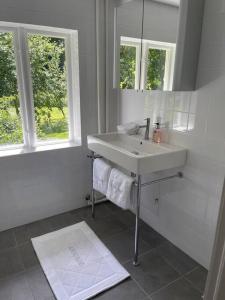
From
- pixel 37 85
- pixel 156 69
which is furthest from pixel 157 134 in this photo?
pixel 37 85

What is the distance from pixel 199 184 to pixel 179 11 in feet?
4.11

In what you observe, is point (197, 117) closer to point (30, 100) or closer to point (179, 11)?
point (179, 11)

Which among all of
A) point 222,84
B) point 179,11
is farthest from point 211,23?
point 222,84

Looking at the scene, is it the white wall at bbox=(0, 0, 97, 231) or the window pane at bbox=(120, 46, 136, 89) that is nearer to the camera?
the white wall at bbox=(0, 0, 97, 231)

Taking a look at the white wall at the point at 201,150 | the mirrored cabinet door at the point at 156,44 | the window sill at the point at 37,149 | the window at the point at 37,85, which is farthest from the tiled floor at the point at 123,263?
the mirrored cabinet door at the point at 156,44

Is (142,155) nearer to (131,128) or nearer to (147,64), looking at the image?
(131,128)

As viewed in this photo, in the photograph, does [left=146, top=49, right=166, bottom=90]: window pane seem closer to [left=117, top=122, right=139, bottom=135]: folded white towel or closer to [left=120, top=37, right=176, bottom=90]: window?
[left=120, top=37, right=176, bottom=90]: window

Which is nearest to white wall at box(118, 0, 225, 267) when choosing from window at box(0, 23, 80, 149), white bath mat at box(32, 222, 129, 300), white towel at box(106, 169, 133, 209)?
white towel at box(106, 169, 133, 209)

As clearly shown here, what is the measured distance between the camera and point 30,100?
2.19 metres

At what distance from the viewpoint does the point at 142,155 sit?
1.72m

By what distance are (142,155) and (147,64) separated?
0.83 m

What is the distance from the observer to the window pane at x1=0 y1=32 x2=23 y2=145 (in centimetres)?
204

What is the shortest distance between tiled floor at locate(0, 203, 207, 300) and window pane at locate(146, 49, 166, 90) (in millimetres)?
1428

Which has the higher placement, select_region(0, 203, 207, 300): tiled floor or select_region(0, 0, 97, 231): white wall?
select_region(0, 0, 97, 231): white wall
